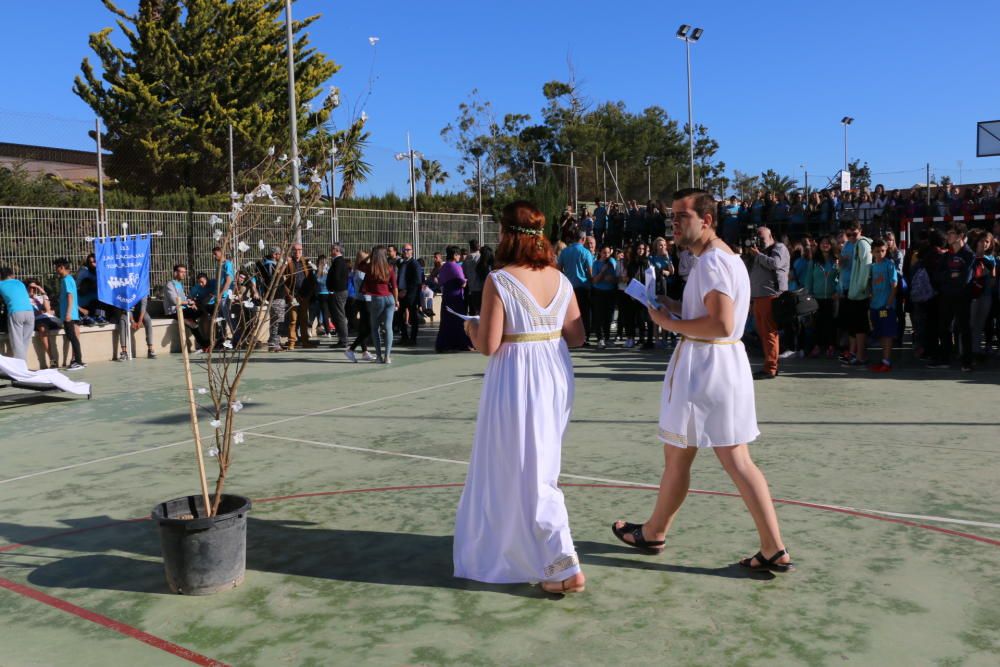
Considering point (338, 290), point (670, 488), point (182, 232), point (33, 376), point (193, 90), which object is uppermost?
point (193, 90)

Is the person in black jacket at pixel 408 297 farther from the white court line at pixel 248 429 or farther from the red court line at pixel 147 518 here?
the red court line at pixel 147 518

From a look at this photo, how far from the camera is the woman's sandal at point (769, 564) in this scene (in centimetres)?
429

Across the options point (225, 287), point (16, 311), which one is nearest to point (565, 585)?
point (225, 287)

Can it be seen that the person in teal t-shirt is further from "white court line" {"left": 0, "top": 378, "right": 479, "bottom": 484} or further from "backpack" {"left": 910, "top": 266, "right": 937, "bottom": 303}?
"backpack" {"left": 910, "top": 266, "right": 937, "bottom": 303}

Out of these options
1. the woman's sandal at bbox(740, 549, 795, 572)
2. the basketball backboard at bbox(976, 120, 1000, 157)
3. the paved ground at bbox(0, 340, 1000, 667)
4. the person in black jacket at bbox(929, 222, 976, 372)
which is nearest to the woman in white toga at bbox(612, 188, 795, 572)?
the woman's sandal at bbox(740, 549, 795, 572)

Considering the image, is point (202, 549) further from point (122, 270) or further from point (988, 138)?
point (988, 138)

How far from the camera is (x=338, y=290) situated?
1653cm

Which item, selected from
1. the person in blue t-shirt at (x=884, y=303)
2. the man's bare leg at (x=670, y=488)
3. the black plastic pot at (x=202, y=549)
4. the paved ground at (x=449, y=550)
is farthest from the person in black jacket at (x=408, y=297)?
the black plastic pot at (x=202, y=549)

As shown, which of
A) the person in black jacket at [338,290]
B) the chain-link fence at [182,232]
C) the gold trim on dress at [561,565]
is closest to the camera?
the gold trim on dress at [561,565]

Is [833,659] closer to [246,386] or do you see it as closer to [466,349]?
[246,386]

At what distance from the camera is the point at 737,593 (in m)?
4.14

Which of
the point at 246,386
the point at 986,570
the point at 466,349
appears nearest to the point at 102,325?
the point at 246,386

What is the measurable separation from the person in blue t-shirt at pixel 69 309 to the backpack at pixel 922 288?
1200cm

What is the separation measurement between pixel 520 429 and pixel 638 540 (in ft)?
3.47
